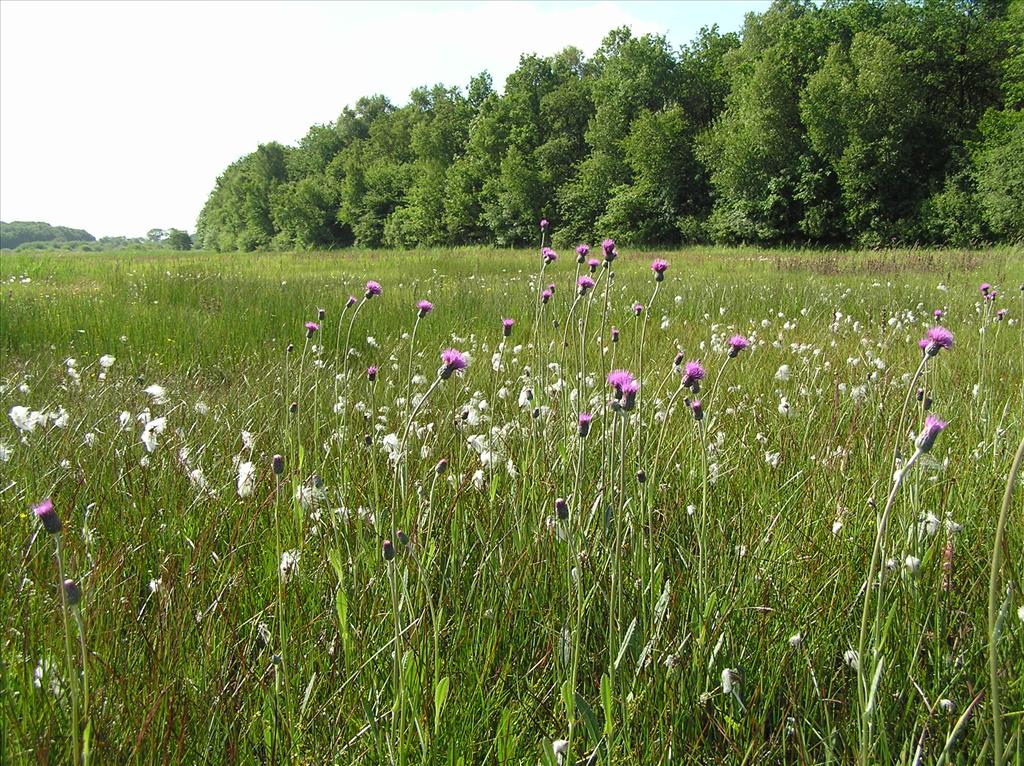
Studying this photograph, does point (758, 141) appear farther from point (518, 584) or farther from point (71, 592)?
point (71, 592)

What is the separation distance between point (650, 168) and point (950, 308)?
3250cm

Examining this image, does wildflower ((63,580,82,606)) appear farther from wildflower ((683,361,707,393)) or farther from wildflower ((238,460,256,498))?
wildflower ((683,361,707,393))

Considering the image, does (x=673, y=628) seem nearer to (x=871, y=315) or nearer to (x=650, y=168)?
(x=871, y=315)

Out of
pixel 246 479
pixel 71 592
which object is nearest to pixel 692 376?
pixel 71 592

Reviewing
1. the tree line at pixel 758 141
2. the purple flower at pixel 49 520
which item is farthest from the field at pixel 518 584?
the tree line at pixel 758 141

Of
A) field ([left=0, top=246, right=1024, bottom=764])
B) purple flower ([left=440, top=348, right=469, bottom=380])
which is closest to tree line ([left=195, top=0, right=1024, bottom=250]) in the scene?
field ([left=0, top=246, right=1024, bottom=764])

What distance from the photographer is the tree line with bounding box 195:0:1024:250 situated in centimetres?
3031

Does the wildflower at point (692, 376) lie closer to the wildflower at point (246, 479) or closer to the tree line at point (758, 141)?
the wildflower at point (246, 479)

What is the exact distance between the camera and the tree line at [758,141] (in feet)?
99.5

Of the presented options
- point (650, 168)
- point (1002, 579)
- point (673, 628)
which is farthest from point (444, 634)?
point (650, 168)

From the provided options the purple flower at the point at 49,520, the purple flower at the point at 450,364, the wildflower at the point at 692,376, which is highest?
the purple flower at the point at 450,364

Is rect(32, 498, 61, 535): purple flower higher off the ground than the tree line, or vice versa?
the tree line

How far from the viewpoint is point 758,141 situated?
32.4 metres

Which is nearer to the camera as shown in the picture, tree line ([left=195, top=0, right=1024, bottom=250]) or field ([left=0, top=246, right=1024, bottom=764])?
field ([left=0, top=246, right=1024, bottom=764])
